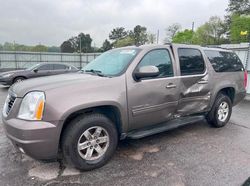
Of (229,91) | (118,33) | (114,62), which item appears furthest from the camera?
(118,33)

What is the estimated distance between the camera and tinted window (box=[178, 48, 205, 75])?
383 centimetres

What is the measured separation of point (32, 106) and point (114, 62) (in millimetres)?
1585

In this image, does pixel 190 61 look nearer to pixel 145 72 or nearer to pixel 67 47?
pixel 145 72

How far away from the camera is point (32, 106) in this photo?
248 centimetres

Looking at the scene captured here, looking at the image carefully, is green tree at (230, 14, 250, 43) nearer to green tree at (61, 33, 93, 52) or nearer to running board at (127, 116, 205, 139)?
green tree at (61, 33, 93, 52)

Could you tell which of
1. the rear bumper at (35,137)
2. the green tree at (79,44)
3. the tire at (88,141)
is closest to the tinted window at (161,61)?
the tire at (88,141)

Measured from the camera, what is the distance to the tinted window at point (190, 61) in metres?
3.83

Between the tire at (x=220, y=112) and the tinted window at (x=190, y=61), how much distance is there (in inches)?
37.3

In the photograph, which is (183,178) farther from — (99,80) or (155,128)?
(99,80)

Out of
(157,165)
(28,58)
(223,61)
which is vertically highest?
(28,58)

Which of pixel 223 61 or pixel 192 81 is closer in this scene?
pixel 192 81

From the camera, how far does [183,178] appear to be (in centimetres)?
271

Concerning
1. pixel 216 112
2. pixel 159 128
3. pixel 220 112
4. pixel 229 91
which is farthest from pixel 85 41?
pixel 159 128

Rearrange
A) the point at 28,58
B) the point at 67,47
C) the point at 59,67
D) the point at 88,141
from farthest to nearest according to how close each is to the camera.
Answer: the point at 67,47 < the point at 28,58 < the point at 59,67 < the point at 88,141
